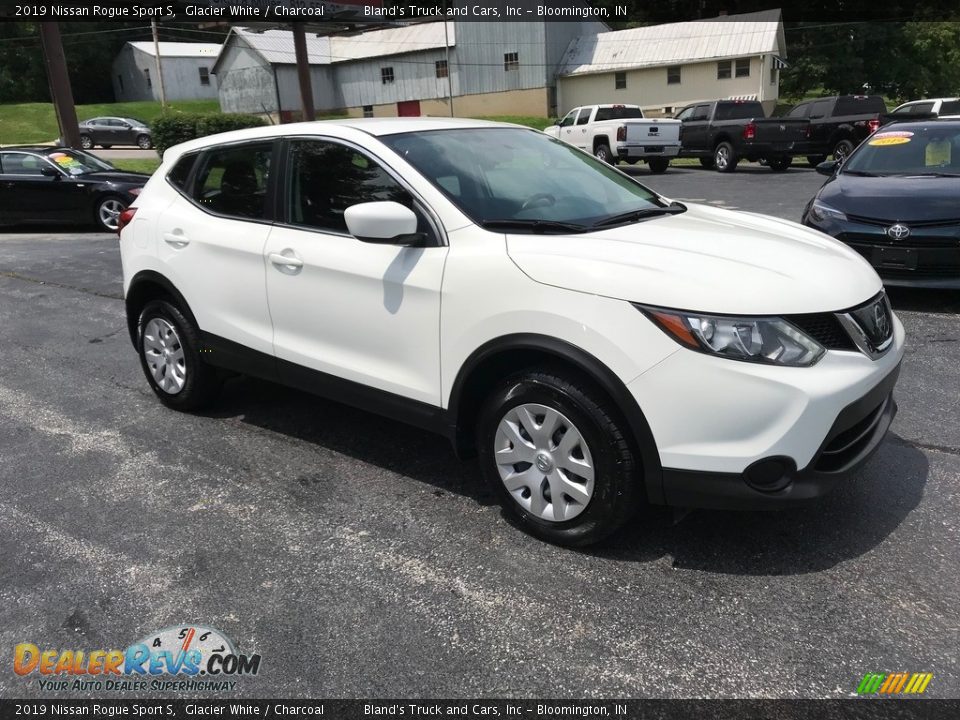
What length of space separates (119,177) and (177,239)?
1040 cm

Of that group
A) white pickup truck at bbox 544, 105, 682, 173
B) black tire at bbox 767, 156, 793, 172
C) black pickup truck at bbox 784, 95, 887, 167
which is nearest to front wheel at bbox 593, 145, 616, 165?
white pickup truck at bbox 544, 105, 682, 173

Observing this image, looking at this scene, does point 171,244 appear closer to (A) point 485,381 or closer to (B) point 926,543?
(A) point 485,381

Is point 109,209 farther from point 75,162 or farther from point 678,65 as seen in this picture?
point 678,65

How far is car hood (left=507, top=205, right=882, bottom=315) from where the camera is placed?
9.05 ft

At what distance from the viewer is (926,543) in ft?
10.3

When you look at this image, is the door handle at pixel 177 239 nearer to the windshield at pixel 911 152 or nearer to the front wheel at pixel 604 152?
the windshield at pixel 911 152

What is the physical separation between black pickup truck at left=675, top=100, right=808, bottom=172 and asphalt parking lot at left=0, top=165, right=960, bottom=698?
17.0 metres

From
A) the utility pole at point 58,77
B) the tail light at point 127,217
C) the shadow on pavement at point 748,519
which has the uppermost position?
the utility pole at point 58,77

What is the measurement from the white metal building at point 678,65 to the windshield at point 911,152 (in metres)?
31.8

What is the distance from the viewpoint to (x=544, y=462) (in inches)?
123

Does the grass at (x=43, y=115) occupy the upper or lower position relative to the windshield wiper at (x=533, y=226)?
upper

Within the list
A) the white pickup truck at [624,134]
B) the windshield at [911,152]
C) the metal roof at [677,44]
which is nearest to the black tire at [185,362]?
the windshield at [911,152]

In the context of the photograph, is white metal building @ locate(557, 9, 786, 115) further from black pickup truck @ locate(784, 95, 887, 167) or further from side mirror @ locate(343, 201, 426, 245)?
side mirror @ locate(343, 201, 426, 245)

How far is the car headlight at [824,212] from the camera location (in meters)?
6.54
